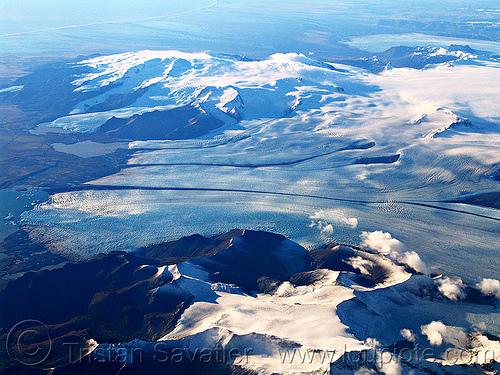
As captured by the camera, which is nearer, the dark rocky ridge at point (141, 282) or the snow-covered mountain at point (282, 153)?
the dark rocky ridge at point (141, 282)

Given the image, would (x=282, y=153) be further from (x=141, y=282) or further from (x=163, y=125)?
(x=141, y=282)

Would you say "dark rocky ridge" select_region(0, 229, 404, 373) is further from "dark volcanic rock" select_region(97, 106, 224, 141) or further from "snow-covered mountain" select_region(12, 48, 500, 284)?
"dark volcanic rock" select_region(97, 106, 224, 141)

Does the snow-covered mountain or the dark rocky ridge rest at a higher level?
the snow-covered mountain

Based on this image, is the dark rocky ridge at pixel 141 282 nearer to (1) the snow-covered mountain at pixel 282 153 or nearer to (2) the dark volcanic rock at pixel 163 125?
(1) the snow-covered mountain at pixel 282 153

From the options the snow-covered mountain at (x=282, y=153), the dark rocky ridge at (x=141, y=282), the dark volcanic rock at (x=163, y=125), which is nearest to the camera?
the dark rocky ridge at (x=141, y=282)

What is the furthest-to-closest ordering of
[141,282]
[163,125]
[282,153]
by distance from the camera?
[163,125] < [282,153] < [141,282]

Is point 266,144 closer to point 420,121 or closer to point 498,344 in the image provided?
point 420,121

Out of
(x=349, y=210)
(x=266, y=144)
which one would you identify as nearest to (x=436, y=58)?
(x=266, y=144)

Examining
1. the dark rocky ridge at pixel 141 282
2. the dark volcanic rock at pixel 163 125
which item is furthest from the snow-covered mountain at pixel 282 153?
the dark rocky ridge at pixel 141 282

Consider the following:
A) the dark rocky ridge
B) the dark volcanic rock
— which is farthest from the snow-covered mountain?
the dark rocky ridge

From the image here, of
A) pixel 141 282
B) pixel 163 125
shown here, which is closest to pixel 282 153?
pixel 163 125

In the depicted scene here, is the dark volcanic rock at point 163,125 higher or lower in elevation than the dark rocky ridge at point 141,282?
higher
